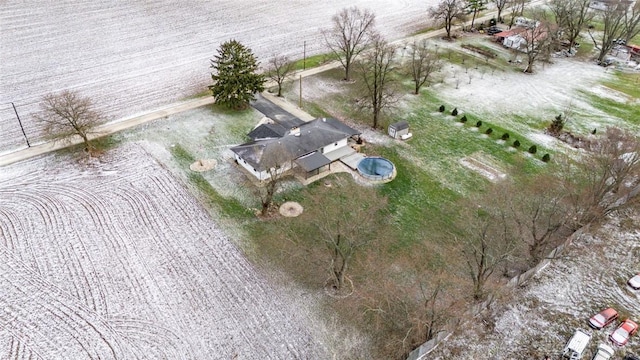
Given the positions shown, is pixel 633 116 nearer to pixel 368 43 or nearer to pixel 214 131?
pixel 368 43

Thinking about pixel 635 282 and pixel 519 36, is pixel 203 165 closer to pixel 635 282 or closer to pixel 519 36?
pixel 635 282

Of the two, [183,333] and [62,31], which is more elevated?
[62,31]

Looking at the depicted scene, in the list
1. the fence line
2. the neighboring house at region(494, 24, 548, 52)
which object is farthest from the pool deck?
the neighboring house at region(494, 24, 548, 52)

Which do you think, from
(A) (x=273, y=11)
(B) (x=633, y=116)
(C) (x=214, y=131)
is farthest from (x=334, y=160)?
(A) (x=273, y=11)

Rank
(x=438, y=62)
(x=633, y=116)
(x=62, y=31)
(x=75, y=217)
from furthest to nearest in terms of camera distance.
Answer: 1. (x=62, y=31)
2. (x=438, y=62)
3. (x=633, y=116)
4. (x=75, y=217)

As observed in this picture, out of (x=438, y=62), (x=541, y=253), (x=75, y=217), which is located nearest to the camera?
(x=541, y=253)

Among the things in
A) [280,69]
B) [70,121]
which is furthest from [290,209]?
[280,69]

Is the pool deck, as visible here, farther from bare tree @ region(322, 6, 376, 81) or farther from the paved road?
bare tree @ region(322, 6, 376, 81)

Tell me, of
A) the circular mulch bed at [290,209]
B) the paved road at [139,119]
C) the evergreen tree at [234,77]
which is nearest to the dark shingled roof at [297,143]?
the circular mulch bed at [290,209]
